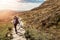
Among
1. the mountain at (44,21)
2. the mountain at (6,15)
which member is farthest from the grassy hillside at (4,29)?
the mountain at (44,21)

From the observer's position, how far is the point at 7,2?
3.73 meters

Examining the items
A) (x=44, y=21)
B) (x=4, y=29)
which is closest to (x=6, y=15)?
(x=4, y=29)

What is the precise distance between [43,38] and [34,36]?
157 millimetres

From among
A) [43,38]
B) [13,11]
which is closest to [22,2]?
[13,11]

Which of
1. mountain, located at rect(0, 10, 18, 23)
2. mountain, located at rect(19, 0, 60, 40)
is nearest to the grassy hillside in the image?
mountain, located at rect(0, 10, 18, 23)

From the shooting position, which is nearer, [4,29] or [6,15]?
[4,29]

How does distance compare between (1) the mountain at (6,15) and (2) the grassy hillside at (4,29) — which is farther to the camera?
(1) the mountain at (6,15)

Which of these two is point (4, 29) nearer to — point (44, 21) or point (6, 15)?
point (6, 15)

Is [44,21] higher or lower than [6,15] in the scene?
lower

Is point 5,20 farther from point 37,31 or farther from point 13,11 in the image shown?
point 37,31

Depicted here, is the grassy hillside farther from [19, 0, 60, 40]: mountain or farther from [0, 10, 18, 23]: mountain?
[19, 0, 60, 40]: mountain

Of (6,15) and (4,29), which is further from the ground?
(6,15)

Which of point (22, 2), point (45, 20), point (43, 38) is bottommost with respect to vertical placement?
point (43, 38)

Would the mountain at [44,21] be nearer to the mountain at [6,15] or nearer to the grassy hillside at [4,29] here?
the mountain at [6,15]
